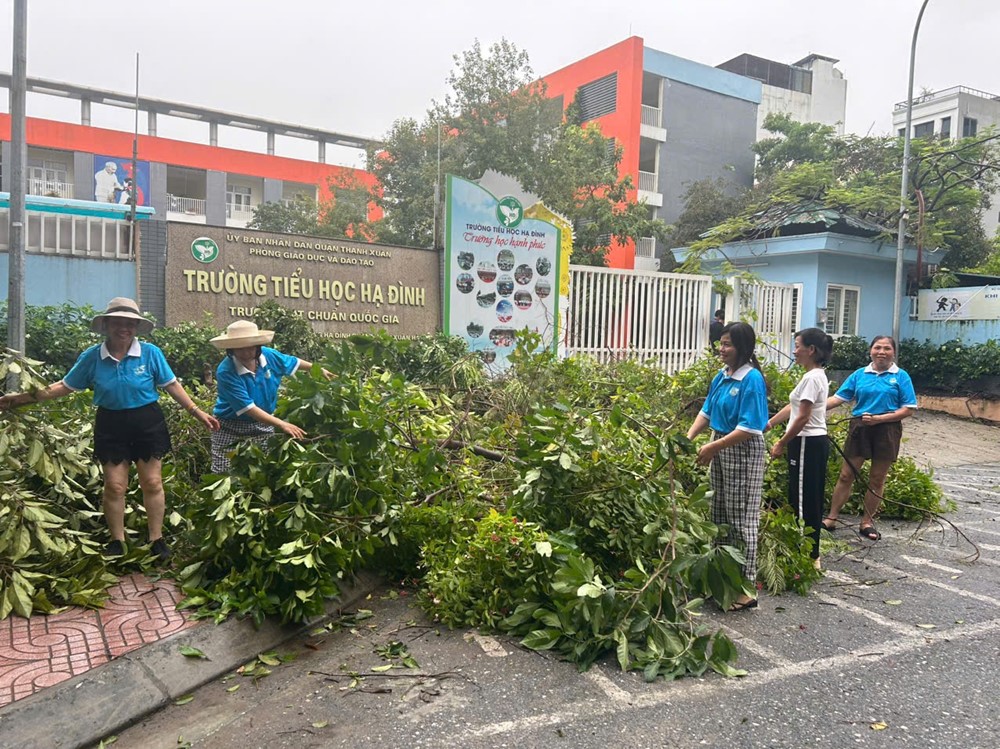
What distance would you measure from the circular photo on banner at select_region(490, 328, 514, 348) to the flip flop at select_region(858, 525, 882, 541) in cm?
591

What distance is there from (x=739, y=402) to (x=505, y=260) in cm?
713

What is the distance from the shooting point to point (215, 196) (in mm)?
34375

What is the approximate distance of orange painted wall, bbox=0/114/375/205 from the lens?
1188 inches

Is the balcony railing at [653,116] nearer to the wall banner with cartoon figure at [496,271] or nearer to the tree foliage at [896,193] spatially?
the tree foliage at [896,193]

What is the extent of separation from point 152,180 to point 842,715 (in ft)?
114

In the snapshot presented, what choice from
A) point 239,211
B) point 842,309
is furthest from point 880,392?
point 239,211

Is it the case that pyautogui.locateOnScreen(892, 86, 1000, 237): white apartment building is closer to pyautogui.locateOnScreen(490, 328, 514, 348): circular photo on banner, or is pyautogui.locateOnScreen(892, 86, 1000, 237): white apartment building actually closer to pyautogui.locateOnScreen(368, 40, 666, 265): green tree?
pyautogui.locateOnScreen(368, 40, 666, 265): green tree

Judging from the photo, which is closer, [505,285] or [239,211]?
[505,285]

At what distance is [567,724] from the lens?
3131 millimetres

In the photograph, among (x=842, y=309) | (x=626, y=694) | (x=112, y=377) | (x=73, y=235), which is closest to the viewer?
(x=626, y=694)

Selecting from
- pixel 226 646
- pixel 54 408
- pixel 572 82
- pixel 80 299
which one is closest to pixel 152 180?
pixel 572 82

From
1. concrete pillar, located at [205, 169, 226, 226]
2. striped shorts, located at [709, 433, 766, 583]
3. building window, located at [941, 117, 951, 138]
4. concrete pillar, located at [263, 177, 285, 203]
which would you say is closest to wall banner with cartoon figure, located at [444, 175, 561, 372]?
striped shorts, located at [709, 433, 766, 583]

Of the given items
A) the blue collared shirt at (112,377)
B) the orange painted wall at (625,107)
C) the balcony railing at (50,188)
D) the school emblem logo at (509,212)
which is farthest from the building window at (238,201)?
the blue collared shirt at (112,377)

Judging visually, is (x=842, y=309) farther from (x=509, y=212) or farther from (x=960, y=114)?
(x=960, y=114)
